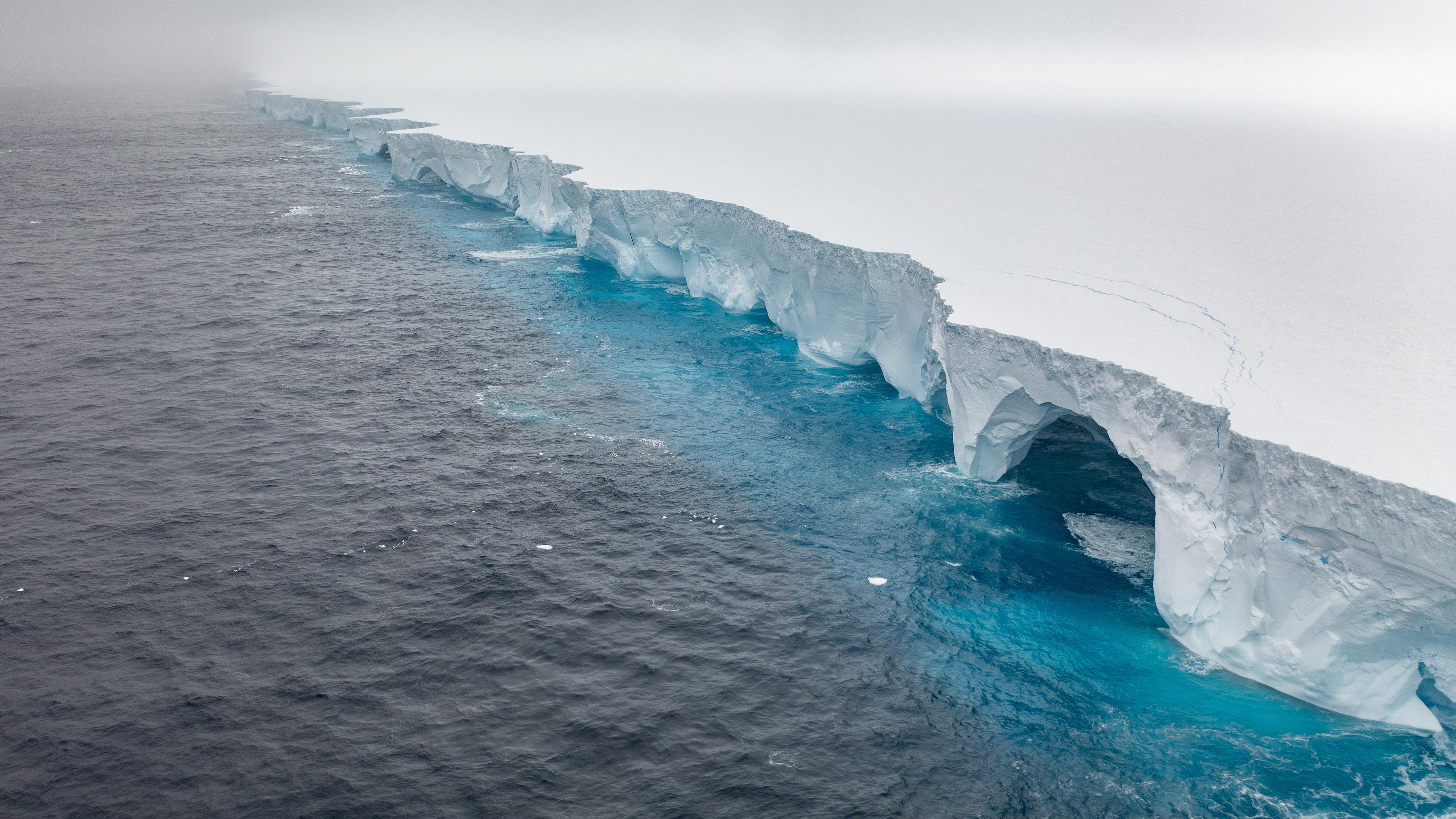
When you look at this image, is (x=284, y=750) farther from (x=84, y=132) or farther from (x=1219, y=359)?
(x=84, y=132)

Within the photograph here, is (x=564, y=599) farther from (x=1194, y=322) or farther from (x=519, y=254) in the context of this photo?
(x=519, y=254)

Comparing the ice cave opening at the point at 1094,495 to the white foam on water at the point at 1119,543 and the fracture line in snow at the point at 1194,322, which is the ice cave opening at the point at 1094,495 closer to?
the white foam on water at the point at 1119,543

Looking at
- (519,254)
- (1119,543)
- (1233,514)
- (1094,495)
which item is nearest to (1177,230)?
(1094,495)

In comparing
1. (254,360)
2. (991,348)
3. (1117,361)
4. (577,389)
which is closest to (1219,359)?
(1117,361)

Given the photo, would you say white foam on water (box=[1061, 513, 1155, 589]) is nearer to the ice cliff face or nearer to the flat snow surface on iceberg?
the ice cliff face

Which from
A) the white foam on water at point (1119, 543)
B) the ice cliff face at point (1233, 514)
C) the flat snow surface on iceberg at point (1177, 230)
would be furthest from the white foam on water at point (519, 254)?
the white foam on water at point (1119, 543)

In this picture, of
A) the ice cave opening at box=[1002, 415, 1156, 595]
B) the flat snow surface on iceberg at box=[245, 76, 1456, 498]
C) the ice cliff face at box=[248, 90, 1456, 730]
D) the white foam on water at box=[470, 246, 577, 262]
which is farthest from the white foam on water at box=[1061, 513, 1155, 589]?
the white foam on water at box=[470, 246, 577, 262]

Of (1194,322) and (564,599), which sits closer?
(564,599)
